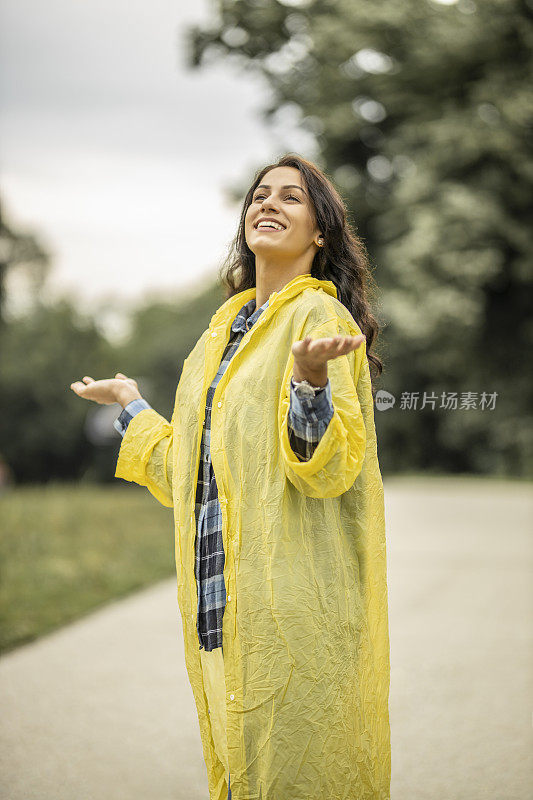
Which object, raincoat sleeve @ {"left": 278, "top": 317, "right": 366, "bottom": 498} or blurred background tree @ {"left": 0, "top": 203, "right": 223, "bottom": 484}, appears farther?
blurred background tree @ {"left": 0, "top": 203, "right": 223, "bottom": 484}

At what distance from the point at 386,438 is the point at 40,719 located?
14.3m

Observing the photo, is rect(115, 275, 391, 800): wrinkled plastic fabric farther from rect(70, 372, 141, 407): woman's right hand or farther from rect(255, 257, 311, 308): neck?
rect(70, 372, 141, 407): woman's right hand

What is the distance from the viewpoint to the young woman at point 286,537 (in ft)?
6.20

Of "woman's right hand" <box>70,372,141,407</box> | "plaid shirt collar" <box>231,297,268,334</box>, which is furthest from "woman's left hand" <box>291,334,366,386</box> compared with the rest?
"woman's right hand" <box>70,372,141,407</box>

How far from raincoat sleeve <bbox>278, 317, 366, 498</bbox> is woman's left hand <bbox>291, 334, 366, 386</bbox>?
0.10m

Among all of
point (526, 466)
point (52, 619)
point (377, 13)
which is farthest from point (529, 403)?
point (52, 619)

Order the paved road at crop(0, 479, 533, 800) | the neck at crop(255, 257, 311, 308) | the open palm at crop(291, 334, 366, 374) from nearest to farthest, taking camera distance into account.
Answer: the open palm at crop(291, 334, 366, 374), the neck at crop(255, 257, 311, 308), the paved road at crop(0, 479, 533, 800)

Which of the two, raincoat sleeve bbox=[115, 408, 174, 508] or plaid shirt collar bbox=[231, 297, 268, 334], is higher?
plaid shirt collar bbox=[231, 297, 268, 334]

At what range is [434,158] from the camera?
43.8ft

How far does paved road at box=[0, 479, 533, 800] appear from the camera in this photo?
3090 millimetres

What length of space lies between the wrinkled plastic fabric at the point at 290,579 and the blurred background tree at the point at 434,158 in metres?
9.97

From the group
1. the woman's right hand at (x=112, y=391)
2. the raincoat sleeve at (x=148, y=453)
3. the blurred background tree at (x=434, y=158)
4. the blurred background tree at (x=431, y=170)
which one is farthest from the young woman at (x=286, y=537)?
the blurred background tree at (x=431, y=170)

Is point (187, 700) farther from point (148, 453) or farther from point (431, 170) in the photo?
point (431, 170)

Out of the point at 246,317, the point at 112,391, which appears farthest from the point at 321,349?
the point at 112,391
